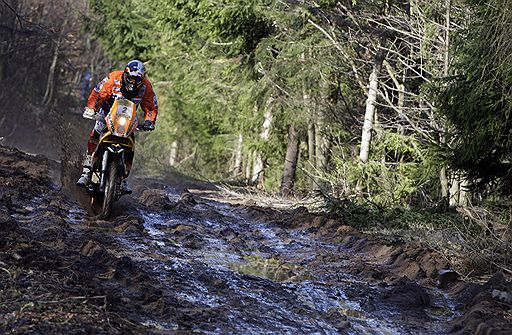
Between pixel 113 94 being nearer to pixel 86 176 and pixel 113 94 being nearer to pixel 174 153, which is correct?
pixel 86 176

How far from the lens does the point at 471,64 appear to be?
10.7 meters

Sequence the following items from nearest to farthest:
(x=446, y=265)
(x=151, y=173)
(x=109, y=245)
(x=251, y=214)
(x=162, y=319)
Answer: (x=162, y=319)
(x=109, y=245)
(x=446, y=265)
(x=251, y=214)
(x=151, y=173)

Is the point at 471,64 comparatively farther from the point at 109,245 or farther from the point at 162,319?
the point at 162,319

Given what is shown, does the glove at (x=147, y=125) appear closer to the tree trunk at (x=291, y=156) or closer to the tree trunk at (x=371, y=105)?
the tree trunk at (x=371, y=105)

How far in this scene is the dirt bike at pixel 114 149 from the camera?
32.8 feet

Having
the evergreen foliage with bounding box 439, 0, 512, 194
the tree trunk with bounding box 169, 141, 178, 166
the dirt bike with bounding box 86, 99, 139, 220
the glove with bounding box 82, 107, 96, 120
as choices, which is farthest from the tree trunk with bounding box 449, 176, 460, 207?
the tree trunk with bounding box 169, 141, 178, 166

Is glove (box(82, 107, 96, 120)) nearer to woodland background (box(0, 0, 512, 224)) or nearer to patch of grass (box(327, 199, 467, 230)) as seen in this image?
woodland background (box(0, 0, 512, 224))

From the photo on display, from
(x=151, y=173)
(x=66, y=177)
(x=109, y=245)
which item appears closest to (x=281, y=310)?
(x=109, y=245)

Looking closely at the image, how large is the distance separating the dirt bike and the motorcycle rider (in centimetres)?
20

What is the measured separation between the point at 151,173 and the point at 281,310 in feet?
65.4

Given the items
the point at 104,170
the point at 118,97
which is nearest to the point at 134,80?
the point at 118,97

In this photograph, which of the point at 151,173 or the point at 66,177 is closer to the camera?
the point at 66,177

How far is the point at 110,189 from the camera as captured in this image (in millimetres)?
9953

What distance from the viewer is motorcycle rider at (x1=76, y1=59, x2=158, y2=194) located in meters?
10.2
